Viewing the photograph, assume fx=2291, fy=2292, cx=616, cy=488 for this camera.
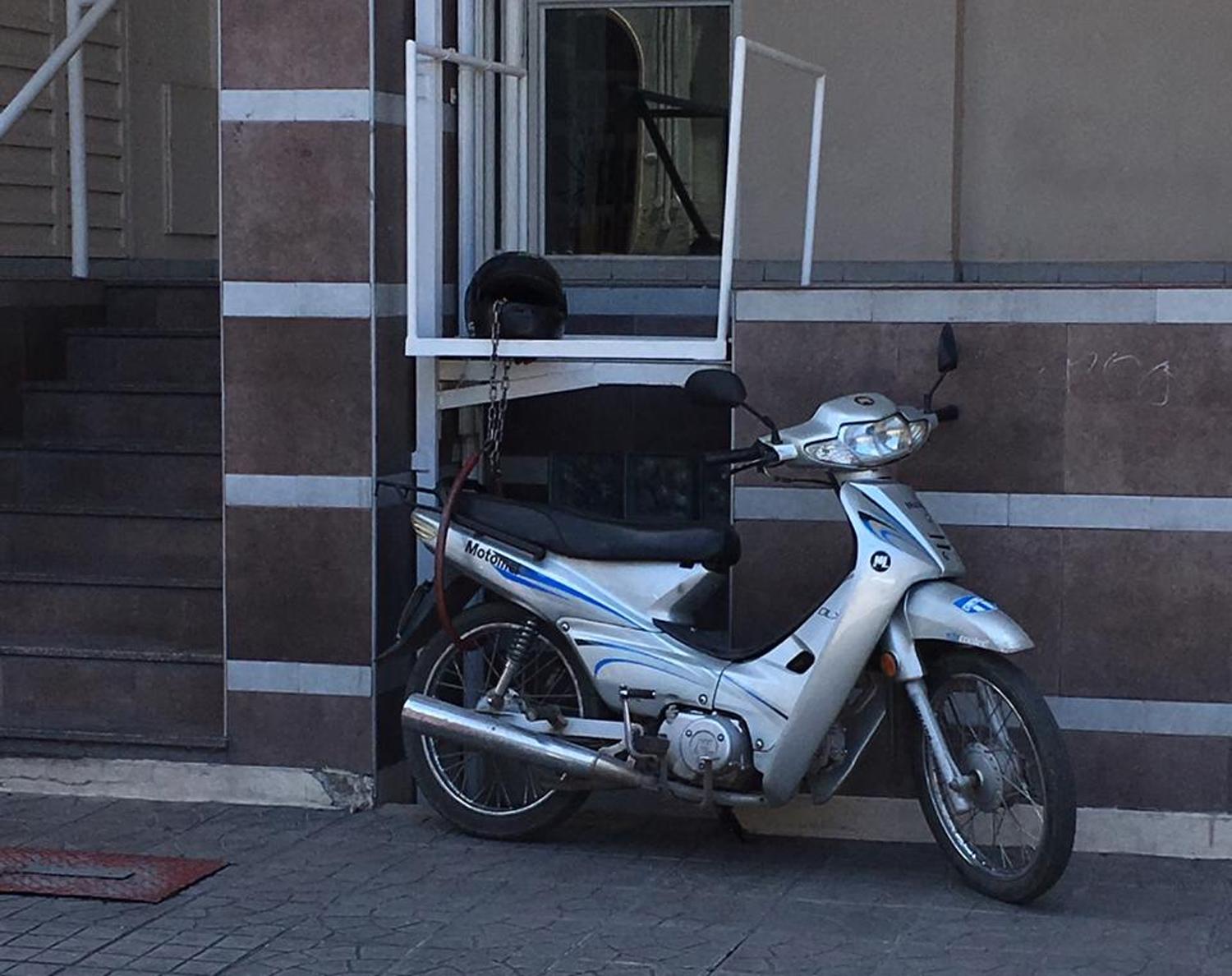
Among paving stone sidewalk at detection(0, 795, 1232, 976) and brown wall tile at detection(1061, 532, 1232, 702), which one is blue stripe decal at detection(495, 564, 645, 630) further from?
brown wall tile at detection(1061, 532, 1232, 702)

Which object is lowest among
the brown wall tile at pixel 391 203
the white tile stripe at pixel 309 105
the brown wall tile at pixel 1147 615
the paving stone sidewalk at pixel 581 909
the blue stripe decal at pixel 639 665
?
the paving stone sidewalk at pixel 581 909

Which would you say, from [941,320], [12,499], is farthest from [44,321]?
[941,320]

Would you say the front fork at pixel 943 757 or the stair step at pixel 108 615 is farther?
the stair step at pixel 108 615

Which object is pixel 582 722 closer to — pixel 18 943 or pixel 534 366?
pixel 534 366

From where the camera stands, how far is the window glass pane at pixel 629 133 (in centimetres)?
906

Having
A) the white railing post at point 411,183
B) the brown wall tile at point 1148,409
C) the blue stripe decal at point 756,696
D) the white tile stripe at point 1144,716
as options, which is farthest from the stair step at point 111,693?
the brown wall tile at point 1148,409

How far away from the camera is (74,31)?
29.7 feet

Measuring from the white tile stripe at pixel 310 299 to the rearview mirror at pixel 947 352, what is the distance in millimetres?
1900

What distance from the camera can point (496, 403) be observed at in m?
7.73

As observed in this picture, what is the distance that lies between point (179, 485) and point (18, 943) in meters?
2.67

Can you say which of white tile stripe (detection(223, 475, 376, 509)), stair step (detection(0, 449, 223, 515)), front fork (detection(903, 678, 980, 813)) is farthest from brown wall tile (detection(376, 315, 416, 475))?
front fork (detection(903, 678, 980, 813))

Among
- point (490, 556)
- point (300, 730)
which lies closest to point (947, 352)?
point (490, 556)

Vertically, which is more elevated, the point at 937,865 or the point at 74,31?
the point at 74,31

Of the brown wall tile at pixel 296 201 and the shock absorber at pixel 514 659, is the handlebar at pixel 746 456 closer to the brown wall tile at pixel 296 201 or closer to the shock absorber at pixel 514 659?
the shock absorber at pixel 514 659
